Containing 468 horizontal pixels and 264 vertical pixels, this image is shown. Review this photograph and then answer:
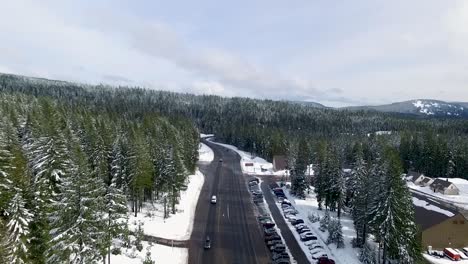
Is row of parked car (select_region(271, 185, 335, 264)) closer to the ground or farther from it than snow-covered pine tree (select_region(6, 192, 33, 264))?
closer to the ground

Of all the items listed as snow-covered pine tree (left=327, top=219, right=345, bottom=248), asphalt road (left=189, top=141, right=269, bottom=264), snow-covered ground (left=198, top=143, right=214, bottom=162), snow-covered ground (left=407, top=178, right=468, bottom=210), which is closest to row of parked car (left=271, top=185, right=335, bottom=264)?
snow-covered pine tree (left=327, top=219, right=345, bottom=248)

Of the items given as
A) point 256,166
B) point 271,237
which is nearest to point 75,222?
point 271,237

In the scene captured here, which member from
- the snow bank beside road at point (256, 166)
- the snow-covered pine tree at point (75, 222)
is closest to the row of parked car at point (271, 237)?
the snow-covered pine tree at point (75, 222)

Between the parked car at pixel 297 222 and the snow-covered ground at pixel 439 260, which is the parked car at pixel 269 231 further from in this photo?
the snow-covered ground at pixel 439 260

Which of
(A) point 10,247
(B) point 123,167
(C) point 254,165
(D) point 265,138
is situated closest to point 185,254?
(B) point 123,167

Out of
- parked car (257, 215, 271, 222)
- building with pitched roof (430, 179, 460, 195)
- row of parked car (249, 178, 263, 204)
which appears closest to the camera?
parked car (257, 215, 271, 222)

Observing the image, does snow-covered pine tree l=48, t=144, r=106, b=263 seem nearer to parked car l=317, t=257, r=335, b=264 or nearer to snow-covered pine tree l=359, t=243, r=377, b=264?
parked car l=317, t=257, r=335, b=264
